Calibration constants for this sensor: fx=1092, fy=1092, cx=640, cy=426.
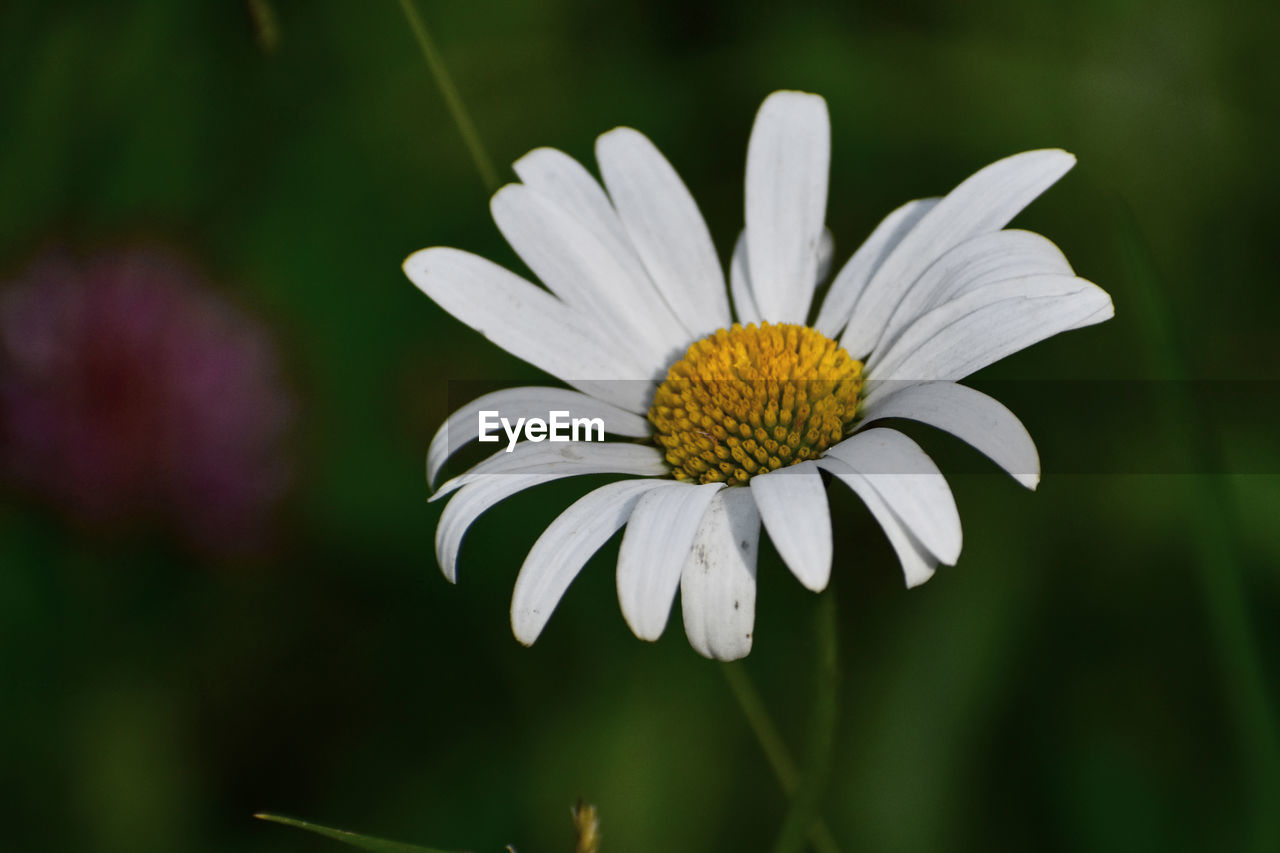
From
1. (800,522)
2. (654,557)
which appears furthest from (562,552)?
(800,522)

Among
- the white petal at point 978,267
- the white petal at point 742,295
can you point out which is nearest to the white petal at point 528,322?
the white petal at point 742,295

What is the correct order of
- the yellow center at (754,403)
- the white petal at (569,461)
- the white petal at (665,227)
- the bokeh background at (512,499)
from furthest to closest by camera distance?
the bokeh background at (512,499) → the white petal at (665,227) → the yellow center at (754,403) → the white petal at (569,461)

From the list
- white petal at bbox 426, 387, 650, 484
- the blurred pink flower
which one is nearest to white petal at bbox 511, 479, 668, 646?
white petal at bbox 426, 387, 650, 484

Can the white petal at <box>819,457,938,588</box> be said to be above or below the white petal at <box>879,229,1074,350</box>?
below

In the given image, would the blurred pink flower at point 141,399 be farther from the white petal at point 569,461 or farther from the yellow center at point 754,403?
the yellow center at point 754,403

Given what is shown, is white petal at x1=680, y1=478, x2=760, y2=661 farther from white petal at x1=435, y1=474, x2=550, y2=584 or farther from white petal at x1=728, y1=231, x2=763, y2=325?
white petal at x1=728, y1=231, x2=763, y2=325
